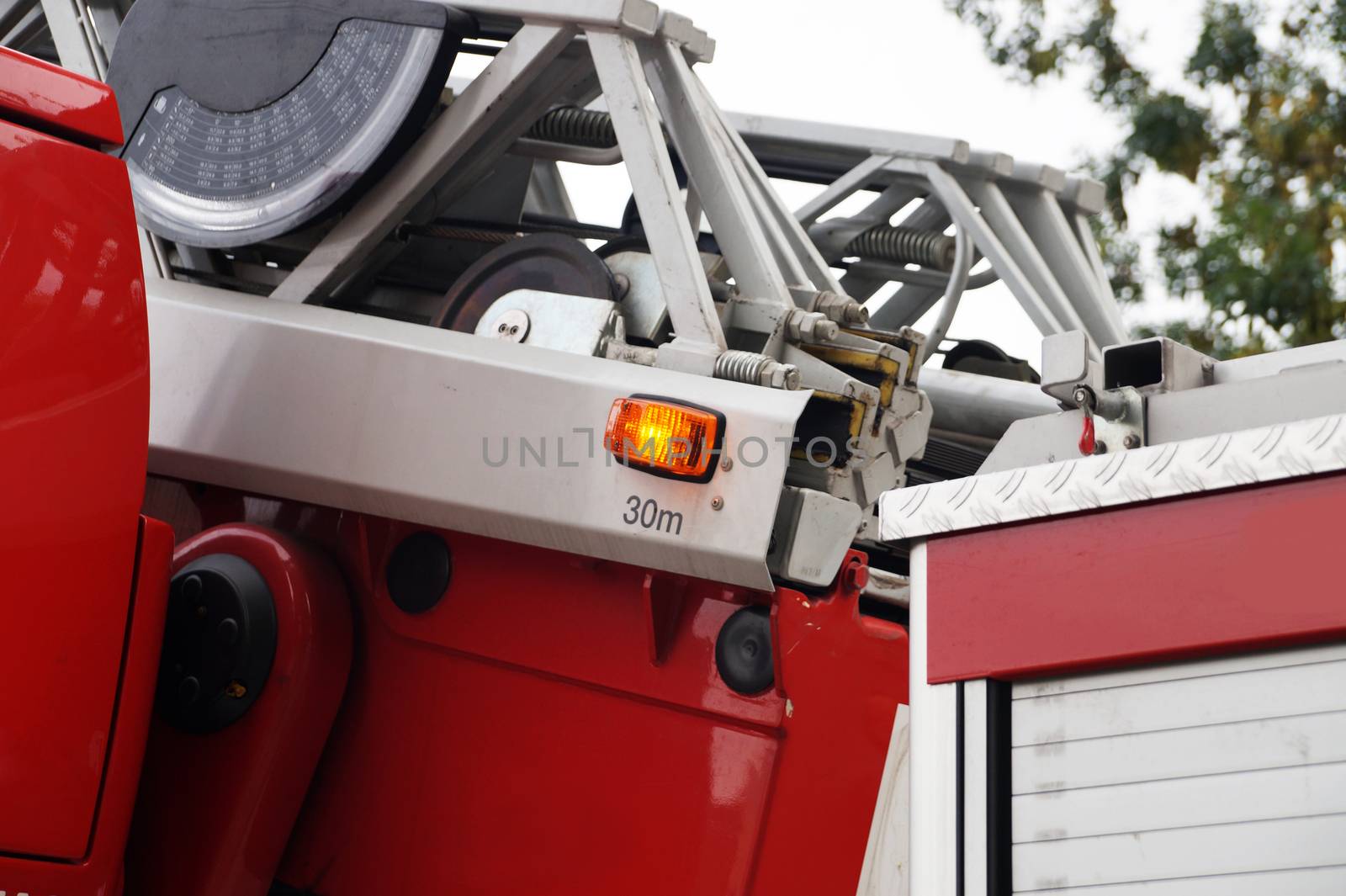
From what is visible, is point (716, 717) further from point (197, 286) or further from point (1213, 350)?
point (1213, 350)

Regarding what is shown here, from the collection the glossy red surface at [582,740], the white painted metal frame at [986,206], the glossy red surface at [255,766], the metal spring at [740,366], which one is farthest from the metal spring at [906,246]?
the glossy red surface at [255,766]

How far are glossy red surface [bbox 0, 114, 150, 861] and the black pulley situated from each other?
0.24m

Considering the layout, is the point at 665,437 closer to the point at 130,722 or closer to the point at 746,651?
the point at 746,651

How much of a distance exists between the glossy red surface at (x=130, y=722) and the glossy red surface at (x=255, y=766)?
168 mm

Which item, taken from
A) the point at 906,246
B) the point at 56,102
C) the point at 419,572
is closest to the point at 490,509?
the point at 419,572

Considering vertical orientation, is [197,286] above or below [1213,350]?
below

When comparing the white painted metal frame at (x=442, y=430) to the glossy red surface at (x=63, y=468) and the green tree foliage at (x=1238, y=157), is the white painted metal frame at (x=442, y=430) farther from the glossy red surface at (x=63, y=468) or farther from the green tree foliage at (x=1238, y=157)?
the green tree foliage at (x=1238, y=157)

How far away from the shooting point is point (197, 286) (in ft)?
8.80

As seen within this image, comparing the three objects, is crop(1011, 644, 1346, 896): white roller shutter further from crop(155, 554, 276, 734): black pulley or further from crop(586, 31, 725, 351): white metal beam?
crop(155, 554, 276, 734): black pulley

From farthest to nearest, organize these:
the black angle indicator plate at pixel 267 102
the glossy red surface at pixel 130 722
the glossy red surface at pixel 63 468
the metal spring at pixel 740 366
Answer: the black angle indicator plate at pixel 267 102
the metal spring at pixel 740 366
the glossy red surface at pixel 130 722
the glossy red surface at pixel 63 468

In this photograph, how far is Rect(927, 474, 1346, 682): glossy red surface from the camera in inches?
49.1

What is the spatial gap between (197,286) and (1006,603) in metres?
1.74

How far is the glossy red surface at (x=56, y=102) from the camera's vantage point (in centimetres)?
206

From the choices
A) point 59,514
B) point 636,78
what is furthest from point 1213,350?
point 59,514
